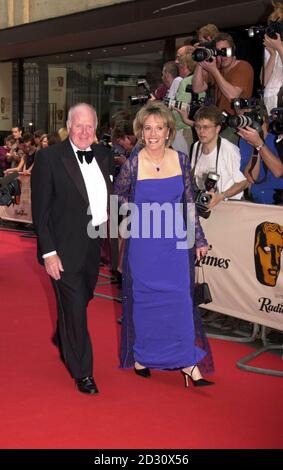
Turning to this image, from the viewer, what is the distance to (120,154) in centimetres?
683

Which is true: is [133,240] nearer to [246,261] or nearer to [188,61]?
[246,261]

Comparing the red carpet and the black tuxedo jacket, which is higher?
the black tuxedo jacket

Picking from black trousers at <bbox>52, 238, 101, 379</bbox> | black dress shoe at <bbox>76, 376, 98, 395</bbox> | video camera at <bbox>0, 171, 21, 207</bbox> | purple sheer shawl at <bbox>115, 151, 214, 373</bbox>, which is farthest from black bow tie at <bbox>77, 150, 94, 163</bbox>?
video camera at <bbox>0, 171, 21, 207</bbox>

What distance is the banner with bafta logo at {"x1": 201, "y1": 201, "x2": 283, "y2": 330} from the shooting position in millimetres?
4613

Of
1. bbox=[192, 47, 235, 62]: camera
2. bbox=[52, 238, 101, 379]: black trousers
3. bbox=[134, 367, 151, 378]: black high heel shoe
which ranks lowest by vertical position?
bbox=[134, 367, 151, 378]: black high heel shoe

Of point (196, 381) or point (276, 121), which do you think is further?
point (276, 121)

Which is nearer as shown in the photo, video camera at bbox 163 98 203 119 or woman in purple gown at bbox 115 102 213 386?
woman in purple gown at bbox 115 102 213 386

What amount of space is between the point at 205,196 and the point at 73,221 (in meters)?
1.35

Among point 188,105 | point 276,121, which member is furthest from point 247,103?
point 188,105

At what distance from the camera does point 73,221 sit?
3.89 m

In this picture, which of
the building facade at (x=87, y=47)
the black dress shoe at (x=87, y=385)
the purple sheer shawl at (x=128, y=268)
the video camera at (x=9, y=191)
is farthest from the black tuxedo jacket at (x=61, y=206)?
the building facade at (x=87, y=47)

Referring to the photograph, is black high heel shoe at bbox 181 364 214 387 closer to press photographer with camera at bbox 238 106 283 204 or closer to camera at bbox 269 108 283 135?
press photographer with camera at bbox 238 106 283 204

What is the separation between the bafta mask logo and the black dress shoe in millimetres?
1540
